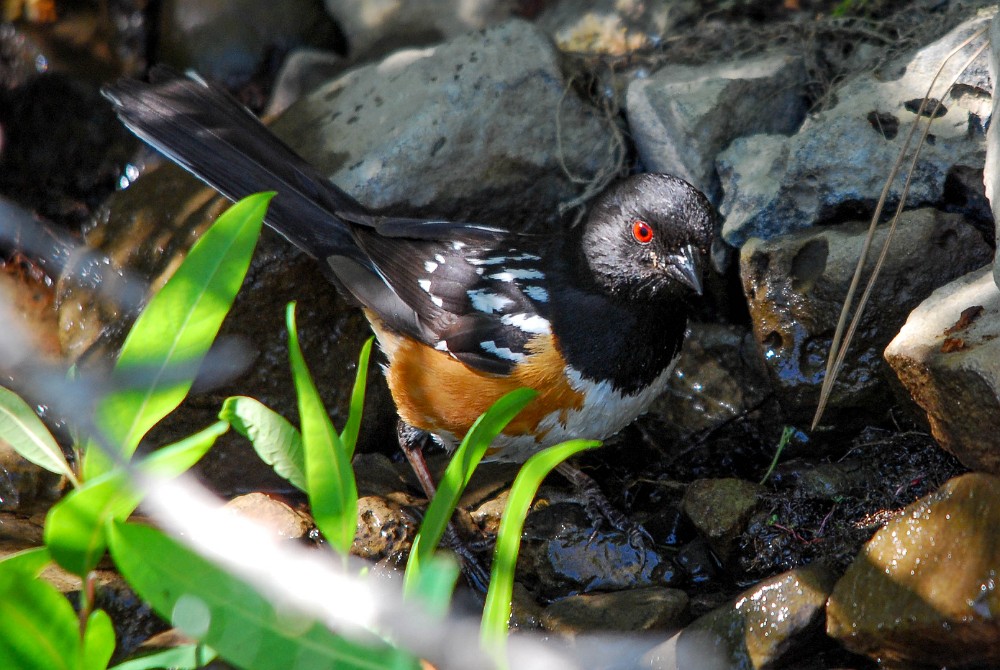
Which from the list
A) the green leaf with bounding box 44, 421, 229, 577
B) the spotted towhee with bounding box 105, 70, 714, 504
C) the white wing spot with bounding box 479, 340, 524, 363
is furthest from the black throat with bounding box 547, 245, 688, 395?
the green leaf with bounding box 44, 421, 229, 577

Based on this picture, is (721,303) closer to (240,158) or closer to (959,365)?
(959,365)

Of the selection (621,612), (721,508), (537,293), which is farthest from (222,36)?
(621,612)

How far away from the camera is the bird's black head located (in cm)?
250

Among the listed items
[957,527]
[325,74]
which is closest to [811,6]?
[325,74]

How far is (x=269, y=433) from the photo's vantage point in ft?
5.63

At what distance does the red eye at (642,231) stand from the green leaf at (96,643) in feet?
5.28

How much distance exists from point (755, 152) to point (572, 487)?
1.23m

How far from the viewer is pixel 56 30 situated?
428 centimetres

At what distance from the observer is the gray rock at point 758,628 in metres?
2.04

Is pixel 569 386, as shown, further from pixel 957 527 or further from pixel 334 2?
pixel 334 2

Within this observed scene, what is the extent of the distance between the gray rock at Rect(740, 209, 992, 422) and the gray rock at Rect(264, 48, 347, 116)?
7.61 feet

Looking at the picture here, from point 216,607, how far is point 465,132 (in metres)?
2.16

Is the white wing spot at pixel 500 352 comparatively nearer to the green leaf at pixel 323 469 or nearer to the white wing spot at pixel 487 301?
the white wing spot at pixel 487 301

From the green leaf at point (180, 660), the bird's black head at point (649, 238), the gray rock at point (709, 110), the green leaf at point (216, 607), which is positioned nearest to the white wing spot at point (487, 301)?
the bird's black head at point (649, 238)
